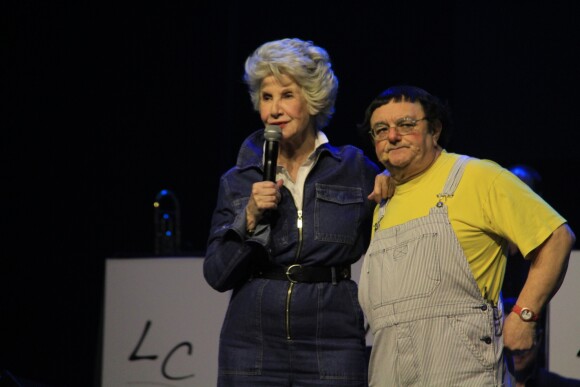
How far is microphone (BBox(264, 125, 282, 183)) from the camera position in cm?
238

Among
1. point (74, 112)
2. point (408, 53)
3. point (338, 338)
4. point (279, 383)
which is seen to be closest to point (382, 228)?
point (338, 338)

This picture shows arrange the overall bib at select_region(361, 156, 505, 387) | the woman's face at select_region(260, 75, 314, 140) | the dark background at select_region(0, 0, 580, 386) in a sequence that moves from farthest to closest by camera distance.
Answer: the dark background at select_region(0, 0, 580, 386), the woman's face at select_region(260, 75, 314, 140), the overall bib at select_region(361, 156, 505, 387)

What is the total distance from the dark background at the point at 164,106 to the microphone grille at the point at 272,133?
2.04 meters

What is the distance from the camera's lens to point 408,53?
4.43 metres

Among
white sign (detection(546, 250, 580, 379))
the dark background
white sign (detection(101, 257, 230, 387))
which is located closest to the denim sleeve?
white sign (detection(101, 257, 230, 387))

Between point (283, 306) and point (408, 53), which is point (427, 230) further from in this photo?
point (408, 53)

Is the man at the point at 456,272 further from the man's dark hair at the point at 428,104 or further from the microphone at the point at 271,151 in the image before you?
the microphone at the point at 271,151

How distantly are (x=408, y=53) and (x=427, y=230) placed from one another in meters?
2.36

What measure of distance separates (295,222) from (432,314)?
50 cm

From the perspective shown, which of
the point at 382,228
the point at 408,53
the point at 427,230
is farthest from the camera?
the point at 408,53

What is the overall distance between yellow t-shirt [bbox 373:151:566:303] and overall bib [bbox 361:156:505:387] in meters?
0.03

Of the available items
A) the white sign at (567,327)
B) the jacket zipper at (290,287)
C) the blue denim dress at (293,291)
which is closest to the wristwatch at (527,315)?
the blue denim dress at (293,291)

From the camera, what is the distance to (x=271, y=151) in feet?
7.86

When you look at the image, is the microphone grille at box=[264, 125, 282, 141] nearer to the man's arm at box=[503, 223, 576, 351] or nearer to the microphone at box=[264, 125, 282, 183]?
the microphone at box=[264, 125, 282, 183]
